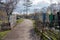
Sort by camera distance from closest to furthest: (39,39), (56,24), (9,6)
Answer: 1. (39,39)
2. (56,24)
3. (9,6)

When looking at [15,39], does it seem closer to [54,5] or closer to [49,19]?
[49,19]

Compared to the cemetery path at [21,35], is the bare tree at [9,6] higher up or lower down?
higher up

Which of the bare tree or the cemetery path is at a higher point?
the bare tree

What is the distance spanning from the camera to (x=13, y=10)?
39.9 meters

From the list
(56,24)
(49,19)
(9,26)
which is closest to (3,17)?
(9,26)

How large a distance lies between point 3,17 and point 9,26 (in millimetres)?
9702

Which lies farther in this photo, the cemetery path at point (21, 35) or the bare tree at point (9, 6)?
the bare tree at point (9, 6)

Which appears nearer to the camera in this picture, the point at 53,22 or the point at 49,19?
the point at 53,22

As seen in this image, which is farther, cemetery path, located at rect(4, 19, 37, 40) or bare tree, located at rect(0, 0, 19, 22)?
bare tree, located at rect(0, 0, 19, 22)

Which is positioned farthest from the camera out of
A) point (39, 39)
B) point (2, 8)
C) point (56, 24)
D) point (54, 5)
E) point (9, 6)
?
point (9, 6)

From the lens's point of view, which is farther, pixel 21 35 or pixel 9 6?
pixel 9 6

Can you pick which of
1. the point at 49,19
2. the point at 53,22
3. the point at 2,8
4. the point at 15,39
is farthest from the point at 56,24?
the point at 2,8

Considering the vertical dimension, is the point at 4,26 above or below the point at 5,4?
below

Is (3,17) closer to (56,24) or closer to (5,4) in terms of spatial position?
(5,4)
